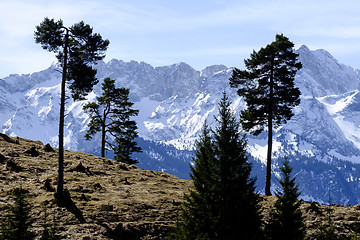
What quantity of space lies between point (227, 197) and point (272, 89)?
21.8 metres

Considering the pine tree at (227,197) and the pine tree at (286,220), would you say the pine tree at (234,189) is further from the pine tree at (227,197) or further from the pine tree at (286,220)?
the pine tree at (286,220)

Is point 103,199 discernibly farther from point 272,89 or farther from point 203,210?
point 272,89

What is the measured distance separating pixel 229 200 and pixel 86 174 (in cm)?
2010

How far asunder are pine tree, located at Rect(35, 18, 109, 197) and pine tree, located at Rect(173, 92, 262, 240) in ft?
40.7

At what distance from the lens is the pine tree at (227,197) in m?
20.8

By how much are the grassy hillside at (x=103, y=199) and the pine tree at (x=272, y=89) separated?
9361 mm

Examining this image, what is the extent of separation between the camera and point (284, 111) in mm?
40000

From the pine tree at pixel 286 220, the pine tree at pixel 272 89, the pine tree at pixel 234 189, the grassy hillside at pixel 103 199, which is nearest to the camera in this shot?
the pine tree at pixel 234 189

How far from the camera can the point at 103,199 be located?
2997 cm

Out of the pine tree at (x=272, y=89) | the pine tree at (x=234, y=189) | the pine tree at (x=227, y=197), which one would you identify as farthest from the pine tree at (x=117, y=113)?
the pine tree at (x=234, y=189)

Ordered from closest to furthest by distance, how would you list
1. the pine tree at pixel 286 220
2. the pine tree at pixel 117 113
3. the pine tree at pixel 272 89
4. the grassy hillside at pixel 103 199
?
the pine tree at pixel 286 220, the grassy hillside at pixel 103 199, the pine tree at pixel 272 89, the pine tree at pixel 117 113

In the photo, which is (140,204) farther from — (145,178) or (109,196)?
(145,178)

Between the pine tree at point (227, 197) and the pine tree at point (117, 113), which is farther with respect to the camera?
the pine tree at point (117, 113)

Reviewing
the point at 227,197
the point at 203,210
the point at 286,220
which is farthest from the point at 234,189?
the point at 286,220
